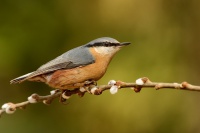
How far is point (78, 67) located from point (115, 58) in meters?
1.56

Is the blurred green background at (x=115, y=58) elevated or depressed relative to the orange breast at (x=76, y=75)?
elevated

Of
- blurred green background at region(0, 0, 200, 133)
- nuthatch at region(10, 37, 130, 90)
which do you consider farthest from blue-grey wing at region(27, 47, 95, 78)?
blurred green background at region(0, 0, 200, 133)

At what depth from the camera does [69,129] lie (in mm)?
3828

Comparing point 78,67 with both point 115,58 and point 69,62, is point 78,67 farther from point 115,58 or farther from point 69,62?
point 115,58

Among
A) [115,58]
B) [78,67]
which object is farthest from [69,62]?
[115,58]

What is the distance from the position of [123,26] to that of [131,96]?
2.24 feet

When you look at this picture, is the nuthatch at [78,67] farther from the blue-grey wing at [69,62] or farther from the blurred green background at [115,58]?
the blurred green background at [115,58]

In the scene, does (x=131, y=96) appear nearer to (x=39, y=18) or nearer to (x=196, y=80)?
(x=196, y=80)

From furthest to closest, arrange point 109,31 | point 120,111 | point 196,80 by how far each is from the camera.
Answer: point 109,31, point 196,80, point 120,111

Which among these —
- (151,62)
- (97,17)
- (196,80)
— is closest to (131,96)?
(151,62)

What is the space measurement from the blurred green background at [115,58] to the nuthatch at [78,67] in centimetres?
117

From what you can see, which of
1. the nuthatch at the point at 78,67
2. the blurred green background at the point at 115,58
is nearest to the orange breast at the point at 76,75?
the nuthatch at the point at 78,67

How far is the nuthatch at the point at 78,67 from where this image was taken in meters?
2.14

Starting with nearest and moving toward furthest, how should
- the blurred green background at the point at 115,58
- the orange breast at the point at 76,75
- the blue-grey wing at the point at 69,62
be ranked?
the orange breast at the point at 76,75 < the blue-grey wing at the point at 69,62 < the blurred green background at the point at 115,58
